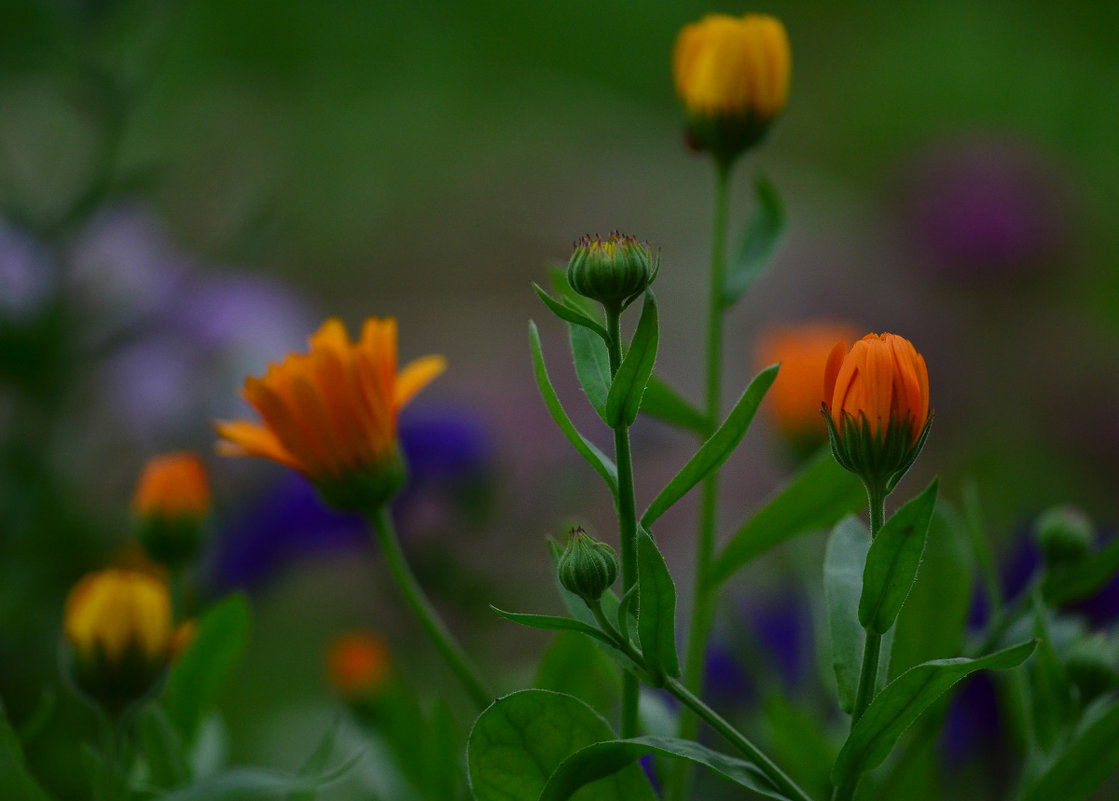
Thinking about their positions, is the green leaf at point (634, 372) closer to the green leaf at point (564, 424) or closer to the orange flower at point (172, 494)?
the green leaf at point (564, 424)

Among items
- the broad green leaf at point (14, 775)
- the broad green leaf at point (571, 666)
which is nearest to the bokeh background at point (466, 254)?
the broad green leaf at point (571, 666)

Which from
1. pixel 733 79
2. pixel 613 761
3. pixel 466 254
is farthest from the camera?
pixel 466 254

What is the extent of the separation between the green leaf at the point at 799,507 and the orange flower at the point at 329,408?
0.27ft

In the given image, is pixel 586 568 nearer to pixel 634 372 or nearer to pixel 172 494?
pixel 634 372

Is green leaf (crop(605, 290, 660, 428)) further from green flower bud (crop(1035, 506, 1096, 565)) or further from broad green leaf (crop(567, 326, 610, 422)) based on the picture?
green flower bud (crop(1035, 506, 1096, 565))

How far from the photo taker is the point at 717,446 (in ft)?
0.72

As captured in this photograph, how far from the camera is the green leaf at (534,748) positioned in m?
0.22

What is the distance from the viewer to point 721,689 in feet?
1.60

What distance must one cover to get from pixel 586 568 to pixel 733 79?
0.16 m

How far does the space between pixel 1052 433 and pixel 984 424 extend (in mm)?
72

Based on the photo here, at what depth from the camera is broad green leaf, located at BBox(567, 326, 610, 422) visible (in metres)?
0.24

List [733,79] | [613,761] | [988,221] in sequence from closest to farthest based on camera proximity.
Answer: [613,761]
[733,79]
[988,221]

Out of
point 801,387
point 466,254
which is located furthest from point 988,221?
point 801,387

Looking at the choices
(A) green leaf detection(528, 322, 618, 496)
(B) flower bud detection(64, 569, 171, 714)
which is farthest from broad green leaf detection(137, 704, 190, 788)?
(A) green leaf detection(528, 322, 618, 496)
